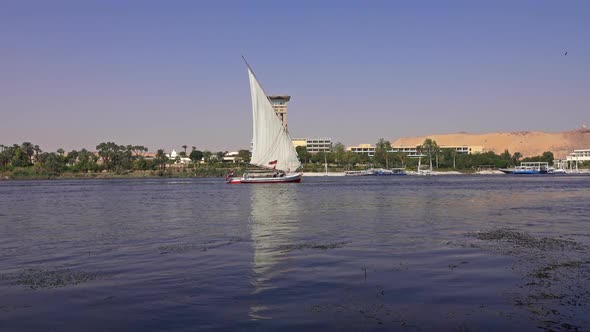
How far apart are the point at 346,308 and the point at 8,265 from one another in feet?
36.0

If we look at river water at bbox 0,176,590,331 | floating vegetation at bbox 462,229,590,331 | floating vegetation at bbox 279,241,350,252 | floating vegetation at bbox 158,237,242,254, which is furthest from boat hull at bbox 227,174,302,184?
floating vegetation at bbox 279,241,350,252

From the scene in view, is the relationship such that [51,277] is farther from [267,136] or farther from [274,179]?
[274,179]

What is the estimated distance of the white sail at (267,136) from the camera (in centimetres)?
8556

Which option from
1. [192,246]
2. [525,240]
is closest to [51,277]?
[192,246]

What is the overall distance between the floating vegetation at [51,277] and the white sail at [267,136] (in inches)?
2756

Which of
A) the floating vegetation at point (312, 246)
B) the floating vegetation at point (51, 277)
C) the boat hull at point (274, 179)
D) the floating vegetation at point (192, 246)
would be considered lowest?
the floating vegetation at point (51, 277)

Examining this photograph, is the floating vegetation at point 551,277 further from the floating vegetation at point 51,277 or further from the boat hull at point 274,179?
the boat hull at point 274,179

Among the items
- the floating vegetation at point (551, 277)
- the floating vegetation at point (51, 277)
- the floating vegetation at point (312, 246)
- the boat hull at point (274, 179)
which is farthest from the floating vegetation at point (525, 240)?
the boat hull at point (274, 179)

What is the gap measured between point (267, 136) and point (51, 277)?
7235 centimetres

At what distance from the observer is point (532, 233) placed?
76.6 feet

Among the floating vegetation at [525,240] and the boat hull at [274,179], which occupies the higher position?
the boat hull at [274,179]

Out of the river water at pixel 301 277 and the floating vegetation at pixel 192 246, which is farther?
the floating vegetation at pixel 192 246

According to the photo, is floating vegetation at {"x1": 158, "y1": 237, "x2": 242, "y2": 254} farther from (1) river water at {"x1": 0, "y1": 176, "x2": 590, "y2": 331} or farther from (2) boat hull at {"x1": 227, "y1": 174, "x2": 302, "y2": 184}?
(2) boat hull at {"x1": 227, "y1": 174, "x2": 302, "y2": 184}

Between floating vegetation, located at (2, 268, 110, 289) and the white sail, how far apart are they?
70005 mm
